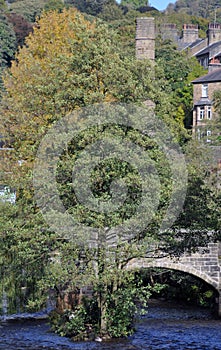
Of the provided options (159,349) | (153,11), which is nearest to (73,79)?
(159,349)

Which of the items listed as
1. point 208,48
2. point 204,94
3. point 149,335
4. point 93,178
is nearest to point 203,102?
point 204,94

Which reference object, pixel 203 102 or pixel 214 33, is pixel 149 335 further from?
pixel 214 33

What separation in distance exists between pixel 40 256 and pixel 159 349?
197 inches

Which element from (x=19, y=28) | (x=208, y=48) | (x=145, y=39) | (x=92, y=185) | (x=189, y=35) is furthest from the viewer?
(x=189, y=35)

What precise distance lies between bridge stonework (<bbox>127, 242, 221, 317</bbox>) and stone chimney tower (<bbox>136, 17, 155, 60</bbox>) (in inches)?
771

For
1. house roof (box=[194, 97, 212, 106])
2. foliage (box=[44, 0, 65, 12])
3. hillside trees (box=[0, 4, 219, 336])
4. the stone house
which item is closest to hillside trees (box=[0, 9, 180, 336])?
hillside trees (box=[0, 4, 219, 336])

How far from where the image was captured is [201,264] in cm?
2912

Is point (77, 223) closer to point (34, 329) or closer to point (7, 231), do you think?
point (7, 231)

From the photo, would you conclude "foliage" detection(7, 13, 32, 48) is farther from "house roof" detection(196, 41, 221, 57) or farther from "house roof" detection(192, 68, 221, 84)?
"house roof" detection(192, 68, 221, 84)

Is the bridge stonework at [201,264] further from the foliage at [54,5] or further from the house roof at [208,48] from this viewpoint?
the foliage at [54,5]

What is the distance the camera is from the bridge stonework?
93.2 ft

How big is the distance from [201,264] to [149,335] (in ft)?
16.1

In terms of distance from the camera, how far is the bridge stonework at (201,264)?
2841 centimetres

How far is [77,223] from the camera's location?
22.3 m
